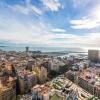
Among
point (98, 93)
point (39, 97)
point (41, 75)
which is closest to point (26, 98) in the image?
point (39, 97)

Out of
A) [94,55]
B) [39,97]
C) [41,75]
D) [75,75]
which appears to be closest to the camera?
[39,97]

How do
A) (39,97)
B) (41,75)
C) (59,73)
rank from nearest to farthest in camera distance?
1. (39,97)
2. (41,75)
3. (59,73)

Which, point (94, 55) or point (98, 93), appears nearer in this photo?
point (98, 93)

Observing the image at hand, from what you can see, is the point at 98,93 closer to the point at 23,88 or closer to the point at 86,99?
the point at 86,99

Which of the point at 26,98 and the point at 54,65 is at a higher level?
the point at 54,65

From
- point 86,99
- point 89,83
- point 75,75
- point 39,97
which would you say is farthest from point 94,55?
point 39,97

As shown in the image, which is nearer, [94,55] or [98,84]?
[98,84]

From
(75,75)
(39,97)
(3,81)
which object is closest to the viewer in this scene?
(39,97)

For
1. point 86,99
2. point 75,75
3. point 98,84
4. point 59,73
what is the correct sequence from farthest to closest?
point 59,73 < point 75,75 < point 98,84 < point 86,99

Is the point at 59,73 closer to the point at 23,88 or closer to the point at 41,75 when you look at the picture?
the point at 41,75
